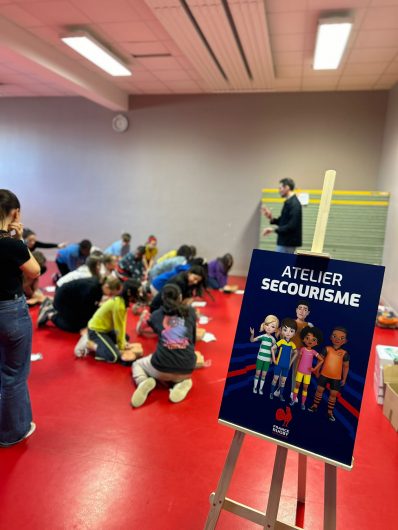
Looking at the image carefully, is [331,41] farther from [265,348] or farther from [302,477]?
[302,477]

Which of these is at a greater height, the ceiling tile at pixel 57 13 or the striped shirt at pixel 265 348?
the ceiling tile at pixel 57 13

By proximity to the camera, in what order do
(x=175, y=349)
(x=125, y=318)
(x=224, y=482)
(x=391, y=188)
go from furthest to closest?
(x=391, y=188) → (x=125, y=318) → (x=175, y=349) → (x=224, y=482)

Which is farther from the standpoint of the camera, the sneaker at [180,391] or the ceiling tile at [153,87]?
the ceiling tile at [153,87]

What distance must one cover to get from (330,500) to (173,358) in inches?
65.4

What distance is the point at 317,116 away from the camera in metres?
6.61

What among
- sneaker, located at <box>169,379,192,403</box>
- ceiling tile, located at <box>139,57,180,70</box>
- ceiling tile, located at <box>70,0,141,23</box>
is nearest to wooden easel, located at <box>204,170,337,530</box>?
sneaker, located at <box>169,379,192,403</box>

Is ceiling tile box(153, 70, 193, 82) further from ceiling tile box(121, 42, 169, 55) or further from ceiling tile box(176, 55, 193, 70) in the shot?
ceiling tile box(121, 42, 169, 55)

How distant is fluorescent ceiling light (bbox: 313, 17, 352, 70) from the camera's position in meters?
3.75

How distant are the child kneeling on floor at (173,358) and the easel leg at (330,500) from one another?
1564 millimetres

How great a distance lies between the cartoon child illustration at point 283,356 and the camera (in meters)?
1.40

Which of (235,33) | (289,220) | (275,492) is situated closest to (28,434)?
(275,492)

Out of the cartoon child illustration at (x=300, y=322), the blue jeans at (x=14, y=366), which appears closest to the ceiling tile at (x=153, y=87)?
the blue jeans at (x=14, y=366)

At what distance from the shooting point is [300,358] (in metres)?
1.38

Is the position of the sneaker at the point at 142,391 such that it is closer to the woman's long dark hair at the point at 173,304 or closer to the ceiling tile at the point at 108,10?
the woman's long dark hair at the point at 173,304
